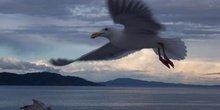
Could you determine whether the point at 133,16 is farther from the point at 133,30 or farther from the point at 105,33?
the point at 105,33

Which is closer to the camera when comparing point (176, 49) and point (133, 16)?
point (133, 16)

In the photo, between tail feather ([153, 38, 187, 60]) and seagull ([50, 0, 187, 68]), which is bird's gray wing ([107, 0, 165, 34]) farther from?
tail feather ([153, 38, 187, 60])

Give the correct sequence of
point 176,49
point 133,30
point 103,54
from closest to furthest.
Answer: point 133,30, point 176,49, point 103,54

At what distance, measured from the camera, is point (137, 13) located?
224 inches

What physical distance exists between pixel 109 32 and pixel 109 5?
596 mm

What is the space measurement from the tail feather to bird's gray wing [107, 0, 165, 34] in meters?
0.93

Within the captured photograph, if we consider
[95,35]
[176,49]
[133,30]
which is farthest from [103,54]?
[95,35]

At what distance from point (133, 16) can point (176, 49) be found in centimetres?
151

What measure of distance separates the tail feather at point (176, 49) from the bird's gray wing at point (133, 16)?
36.8 inches

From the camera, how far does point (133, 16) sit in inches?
230

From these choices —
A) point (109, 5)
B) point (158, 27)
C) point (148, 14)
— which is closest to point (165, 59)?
point (158, 27)

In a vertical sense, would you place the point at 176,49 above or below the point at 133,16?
below

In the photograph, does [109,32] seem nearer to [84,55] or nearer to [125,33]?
[125,33]

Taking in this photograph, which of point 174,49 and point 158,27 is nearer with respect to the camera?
point 158,27
